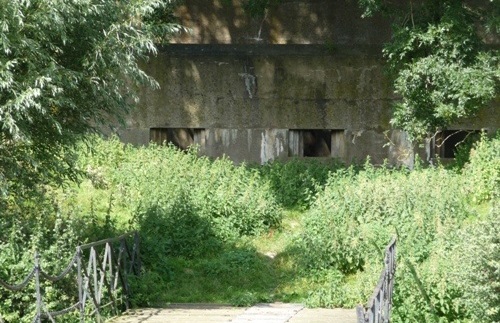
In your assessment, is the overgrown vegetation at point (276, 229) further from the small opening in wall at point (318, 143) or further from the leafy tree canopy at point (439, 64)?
the small opening in wall at point (318, 143)

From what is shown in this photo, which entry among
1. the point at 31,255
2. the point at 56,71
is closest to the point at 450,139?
the point at 56,71

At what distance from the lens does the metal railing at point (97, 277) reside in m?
11.9

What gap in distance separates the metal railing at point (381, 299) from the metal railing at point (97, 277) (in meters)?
3.47

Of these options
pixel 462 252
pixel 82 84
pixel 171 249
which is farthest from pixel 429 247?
pixel 82 84

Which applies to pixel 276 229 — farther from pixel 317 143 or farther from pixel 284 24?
pixel 284 24

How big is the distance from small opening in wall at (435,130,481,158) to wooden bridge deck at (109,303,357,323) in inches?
315

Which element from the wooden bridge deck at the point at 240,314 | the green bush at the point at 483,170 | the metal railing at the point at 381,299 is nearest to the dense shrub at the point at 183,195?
the wooden bridge deck at the point at 240,314

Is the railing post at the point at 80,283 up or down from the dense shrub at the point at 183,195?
down

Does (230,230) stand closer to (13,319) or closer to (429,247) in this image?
(429,247)

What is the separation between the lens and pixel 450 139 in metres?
23.9

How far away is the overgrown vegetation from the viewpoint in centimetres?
1354

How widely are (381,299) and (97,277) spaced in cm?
451

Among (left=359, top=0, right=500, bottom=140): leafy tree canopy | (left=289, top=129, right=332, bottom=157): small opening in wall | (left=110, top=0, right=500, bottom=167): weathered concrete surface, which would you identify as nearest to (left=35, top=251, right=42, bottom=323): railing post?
(left=359, top=0, right=500, bottom=140): leafy tree canopy

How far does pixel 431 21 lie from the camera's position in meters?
20.4
